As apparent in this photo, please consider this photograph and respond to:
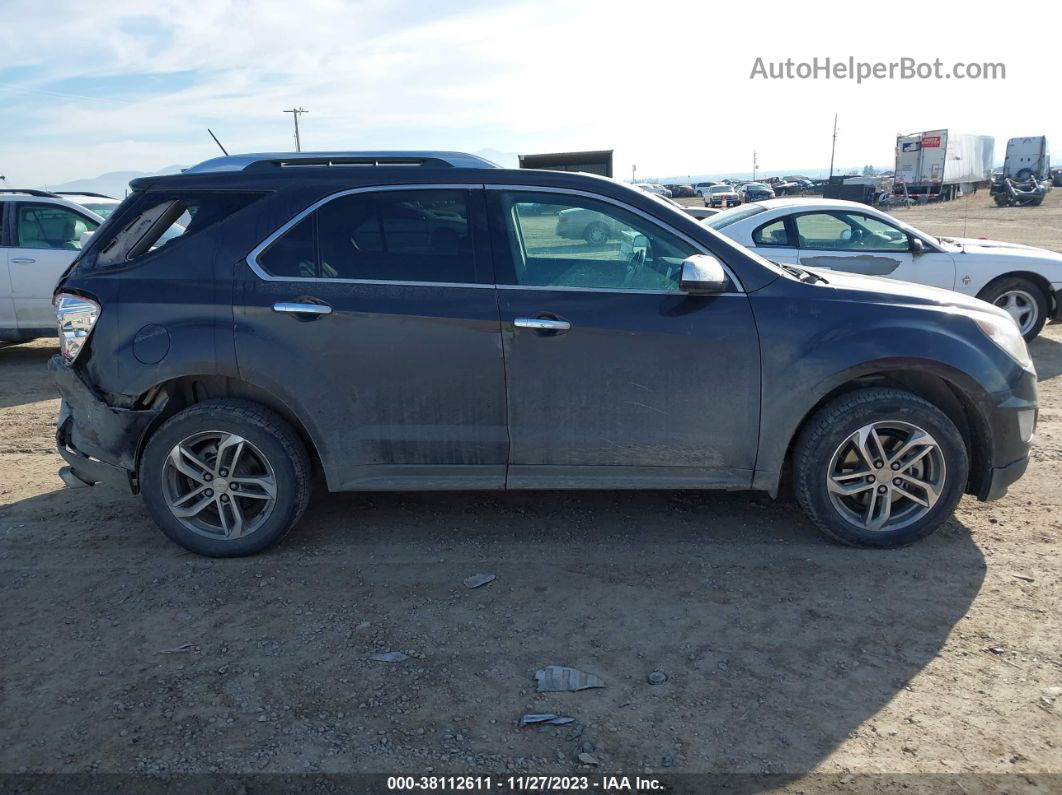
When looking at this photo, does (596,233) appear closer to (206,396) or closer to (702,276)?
(702,276)

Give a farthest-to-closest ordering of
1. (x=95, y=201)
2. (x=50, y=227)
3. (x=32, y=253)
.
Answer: (x=95, y=201) → (x=50, y=227) → (x=32, y=253)

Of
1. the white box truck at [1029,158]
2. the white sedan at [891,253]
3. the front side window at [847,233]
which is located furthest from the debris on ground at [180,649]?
the white box truck at [1029,158]

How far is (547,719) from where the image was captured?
9.77 feet

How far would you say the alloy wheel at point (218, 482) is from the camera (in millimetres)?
4203

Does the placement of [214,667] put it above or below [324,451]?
below

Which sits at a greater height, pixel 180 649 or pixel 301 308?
pixel 301 308

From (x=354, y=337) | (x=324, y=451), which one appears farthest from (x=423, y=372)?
(x=324, y=451)

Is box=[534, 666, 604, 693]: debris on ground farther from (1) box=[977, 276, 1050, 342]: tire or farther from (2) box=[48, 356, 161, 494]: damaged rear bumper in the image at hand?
(1) box=[977, 276, 1050, 342]: tire

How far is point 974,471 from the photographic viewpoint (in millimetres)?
4375

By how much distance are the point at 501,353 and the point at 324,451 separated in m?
1.02

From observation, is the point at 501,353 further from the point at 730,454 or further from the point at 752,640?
the point at 752,640

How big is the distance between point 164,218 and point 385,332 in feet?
4.42

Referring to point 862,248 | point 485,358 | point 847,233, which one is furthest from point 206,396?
point 862,248

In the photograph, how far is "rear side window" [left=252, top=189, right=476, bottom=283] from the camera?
163 inches
